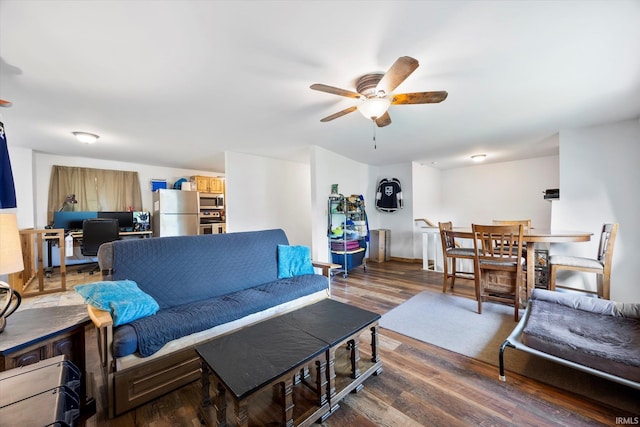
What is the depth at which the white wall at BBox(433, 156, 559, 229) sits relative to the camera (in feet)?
17.6

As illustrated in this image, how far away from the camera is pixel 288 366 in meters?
1.25

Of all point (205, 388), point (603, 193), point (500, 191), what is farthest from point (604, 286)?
point (205, 388)

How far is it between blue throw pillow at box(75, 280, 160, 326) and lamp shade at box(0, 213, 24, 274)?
37cm

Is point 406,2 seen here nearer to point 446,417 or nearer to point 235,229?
point 446,417

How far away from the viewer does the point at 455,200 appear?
6559mm

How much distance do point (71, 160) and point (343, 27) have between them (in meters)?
6.12

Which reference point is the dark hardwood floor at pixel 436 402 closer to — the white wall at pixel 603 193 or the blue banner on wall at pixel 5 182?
the blue banner on wall at pixel 5 182

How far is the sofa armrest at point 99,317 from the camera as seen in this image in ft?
4.58

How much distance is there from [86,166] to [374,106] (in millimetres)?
6036

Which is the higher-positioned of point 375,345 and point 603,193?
point 603,193

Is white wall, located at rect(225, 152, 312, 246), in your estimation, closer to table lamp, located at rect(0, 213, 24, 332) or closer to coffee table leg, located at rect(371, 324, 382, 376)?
table lamp, located at rect(0, 213, 24, 332)

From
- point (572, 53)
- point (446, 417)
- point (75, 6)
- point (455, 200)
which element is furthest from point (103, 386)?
point (455, 200)

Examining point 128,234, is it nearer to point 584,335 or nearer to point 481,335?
point 481,335

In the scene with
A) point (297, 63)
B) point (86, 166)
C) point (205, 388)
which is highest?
point (297, 63)
